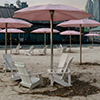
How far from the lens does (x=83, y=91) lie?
492 cm

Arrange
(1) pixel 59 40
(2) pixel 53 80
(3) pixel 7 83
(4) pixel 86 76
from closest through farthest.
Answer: (2) pixel 53 80 → (3) pixel 7 83 → (4) pixel 86 76 → (1) pixel 59 40

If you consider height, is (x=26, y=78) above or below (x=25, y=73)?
below

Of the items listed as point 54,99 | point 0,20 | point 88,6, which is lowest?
point 54,99

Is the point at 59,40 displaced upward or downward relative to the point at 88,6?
downward

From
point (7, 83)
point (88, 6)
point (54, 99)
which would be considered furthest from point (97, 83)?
point (88, 6)

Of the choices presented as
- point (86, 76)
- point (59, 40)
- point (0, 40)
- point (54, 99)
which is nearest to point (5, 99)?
point (54, 99)

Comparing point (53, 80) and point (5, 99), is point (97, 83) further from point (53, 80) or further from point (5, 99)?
point (5, 99)

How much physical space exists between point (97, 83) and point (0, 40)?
28.8m

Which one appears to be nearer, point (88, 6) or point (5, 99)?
point (5, 99)

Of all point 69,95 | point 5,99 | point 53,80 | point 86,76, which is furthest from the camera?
point 86,76

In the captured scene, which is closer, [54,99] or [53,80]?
[54,99]

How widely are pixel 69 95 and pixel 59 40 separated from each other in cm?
3330

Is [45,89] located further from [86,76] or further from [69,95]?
[86,76]

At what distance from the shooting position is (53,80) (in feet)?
17.6
